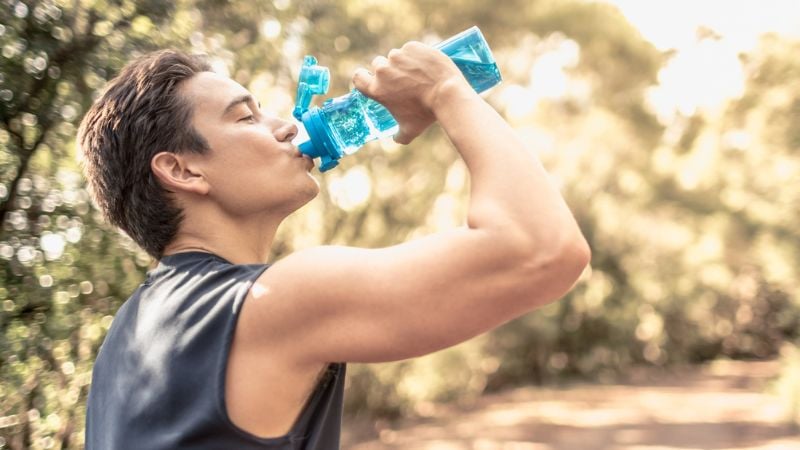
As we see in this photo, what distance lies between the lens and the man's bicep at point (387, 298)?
1.18 meters

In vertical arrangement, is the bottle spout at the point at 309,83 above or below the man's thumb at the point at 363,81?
below

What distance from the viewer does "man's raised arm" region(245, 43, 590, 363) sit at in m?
1.18

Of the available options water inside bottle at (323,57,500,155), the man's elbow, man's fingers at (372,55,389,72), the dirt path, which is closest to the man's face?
water inside bottle at (323,57,500,155)

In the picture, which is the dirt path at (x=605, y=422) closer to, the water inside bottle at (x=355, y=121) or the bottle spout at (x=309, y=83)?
the water inside bottle at (x=355, y=121)

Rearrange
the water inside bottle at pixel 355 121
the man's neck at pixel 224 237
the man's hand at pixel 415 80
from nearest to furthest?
1. the man's hand at pixel 415 80
2. the man's neck at pixel 224 237
3. the water inside bottle at pixel 355 121

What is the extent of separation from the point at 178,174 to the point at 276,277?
16.8 inches

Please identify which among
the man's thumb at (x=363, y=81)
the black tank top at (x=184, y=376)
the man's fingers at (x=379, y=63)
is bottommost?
Answer: the black tank top at (x=184, y=376)

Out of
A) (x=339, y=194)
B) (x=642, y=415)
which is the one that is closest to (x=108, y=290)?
(x=339, y=194)

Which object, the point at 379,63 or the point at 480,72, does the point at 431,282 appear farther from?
the point at 480,72

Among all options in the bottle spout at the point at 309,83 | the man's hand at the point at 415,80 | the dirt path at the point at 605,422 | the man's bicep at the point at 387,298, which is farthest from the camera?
the dirt path at the point at 605,422

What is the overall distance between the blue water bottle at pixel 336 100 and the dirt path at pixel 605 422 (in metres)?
7.73

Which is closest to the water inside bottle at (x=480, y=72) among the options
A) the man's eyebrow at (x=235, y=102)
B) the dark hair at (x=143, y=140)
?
the man's eyebrow at (x=235, y=102)

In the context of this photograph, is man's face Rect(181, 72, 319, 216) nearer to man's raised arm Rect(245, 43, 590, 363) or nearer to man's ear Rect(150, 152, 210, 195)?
man's ear Rect(150, 152, 210, 195)

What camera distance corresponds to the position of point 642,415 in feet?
37.0
